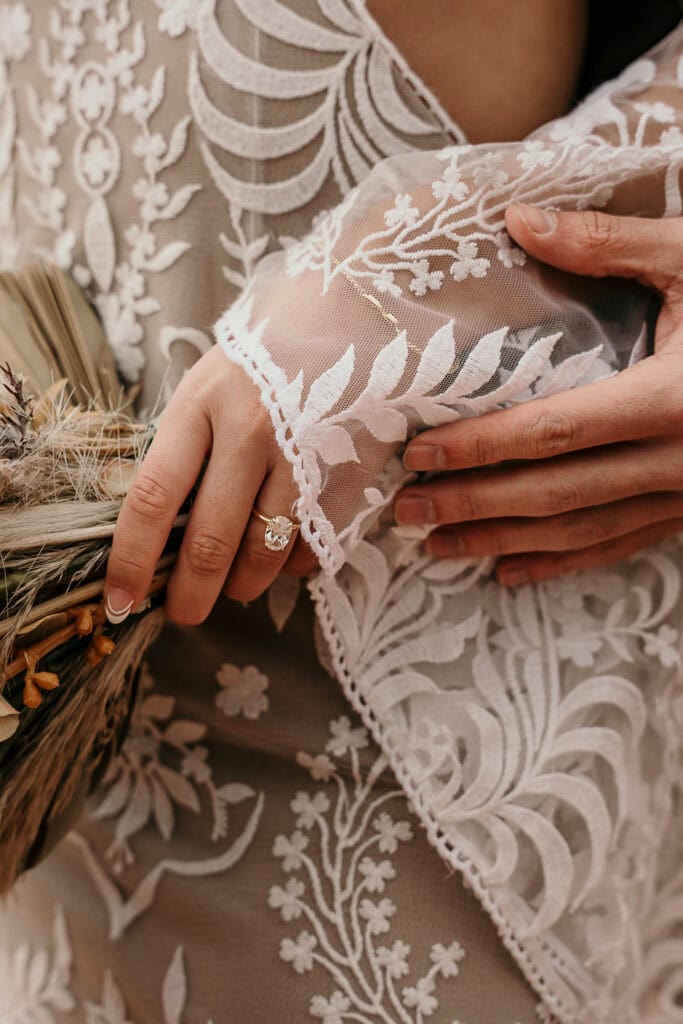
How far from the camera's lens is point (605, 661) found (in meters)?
0.79

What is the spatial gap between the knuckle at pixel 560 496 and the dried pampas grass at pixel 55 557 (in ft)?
1.02

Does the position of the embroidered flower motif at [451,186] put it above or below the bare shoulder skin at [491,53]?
below

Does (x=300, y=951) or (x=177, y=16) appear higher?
(x=177, y=16)

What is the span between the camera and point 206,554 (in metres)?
0.64

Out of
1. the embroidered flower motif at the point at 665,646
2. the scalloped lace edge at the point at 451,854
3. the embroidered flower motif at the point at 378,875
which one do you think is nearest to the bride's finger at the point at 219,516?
the scalloped lace edge at the point at 451,854

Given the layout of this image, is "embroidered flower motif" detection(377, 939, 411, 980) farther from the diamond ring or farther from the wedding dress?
the diamond ring

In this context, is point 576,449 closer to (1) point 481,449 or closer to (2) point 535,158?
(1) point 481,449

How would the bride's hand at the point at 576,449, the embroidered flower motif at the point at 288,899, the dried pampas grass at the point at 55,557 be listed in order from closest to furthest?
the dried pampas grass at the point at 55,557 → the bride's hand at the point at 576,449 → the embroidered flower motif at the point at 288,899

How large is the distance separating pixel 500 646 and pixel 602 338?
1.00 ft

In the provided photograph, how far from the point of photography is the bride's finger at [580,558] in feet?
2.59

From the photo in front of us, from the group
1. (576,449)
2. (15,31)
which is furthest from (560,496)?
(15,31)

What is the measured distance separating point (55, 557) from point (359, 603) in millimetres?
287

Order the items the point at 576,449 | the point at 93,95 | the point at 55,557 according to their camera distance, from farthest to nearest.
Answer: the point at 93,95 < the point at 576,449 < the point at 55,557

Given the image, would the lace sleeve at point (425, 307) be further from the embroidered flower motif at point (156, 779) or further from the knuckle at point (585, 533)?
the embroidered flower motif at point (156, 779)
